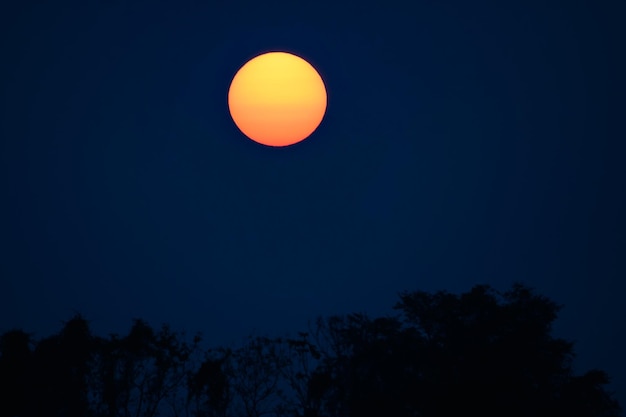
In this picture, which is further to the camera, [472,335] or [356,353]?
[356,353]

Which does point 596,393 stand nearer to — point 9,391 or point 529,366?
point 529,366

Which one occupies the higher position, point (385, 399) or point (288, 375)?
point (288, 375)

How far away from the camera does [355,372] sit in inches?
1241

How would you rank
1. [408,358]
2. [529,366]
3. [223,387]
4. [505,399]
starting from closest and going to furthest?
[505,399] → [529,366] → [408,358] → [223,387]

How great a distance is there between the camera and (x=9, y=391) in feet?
98.4

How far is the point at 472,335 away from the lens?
27.8 m

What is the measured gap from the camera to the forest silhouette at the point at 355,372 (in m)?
26.9

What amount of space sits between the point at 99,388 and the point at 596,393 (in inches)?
926

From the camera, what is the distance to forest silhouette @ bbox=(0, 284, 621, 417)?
26922 millimetres

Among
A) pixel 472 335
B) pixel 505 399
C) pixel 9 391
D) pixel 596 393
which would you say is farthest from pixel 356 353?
pixel 9 391

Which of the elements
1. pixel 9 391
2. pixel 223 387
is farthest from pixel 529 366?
pixel 9 391

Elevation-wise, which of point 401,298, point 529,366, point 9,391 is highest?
point 401,298

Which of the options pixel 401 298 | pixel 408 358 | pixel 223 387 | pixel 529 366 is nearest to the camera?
pixel 529 366

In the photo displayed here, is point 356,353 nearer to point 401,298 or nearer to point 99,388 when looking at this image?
point 401,298
